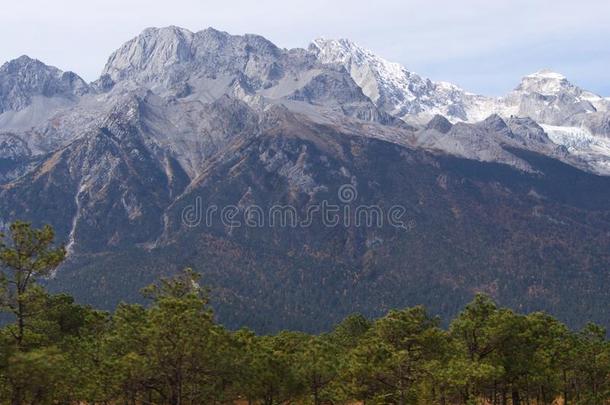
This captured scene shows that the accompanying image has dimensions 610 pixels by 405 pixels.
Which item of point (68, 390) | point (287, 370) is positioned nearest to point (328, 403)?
point (287, 370)

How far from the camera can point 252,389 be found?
8494 centimetres

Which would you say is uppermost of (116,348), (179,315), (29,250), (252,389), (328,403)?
(29,250)

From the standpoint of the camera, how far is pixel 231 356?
77.6 metres

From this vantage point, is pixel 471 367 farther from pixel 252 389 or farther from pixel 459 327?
pixel 252 389

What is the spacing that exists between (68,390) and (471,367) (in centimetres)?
4209

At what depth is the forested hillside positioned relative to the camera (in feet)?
219

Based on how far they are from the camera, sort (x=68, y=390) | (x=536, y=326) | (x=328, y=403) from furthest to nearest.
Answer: (x=328, y=403) → (x=536, y=326) → (x=68, y=390)

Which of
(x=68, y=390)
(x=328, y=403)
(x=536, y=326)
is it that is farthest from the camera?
(x=328, y=403)

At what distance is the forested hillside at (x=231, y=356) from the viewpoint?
219ft

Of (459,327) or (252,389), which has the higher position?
(459,327)

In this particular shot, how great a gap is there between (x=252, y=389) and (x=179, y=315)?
2180 cm

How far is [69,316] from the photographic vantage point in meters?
93.2

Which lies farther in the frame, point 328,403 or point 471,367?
point 328,403

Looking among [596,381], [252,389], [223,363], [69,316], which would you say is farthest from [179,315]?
[596,381]
